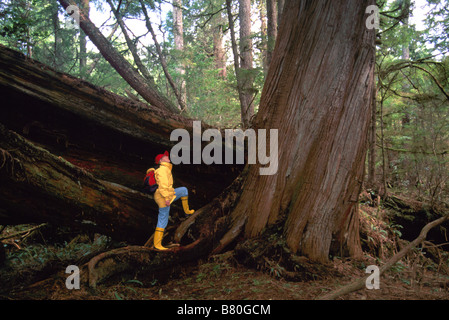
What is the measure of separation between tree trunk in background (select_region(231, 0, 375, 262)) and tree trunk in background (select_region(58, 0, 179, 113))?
14.5 ft

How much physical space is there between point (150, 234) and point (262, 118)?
262 centimetres

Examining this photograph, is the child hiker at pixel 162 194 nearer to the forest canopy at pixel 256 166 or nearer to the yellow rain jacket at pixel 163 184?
the yellow rain jacket at pixel 163 184

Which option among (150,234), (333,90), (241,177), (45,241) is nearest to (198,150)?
(241,177)

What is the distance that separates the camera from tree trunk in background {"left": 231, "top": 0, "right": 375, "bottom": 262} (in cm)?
371

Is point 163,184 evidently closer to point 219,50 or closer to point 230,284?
point 230,284

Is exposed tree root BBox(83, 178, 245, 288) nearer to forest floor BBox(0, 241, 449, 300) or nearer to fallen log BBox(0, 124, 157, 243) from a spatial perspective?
forest floor BBox(0, 241, 449, 300)

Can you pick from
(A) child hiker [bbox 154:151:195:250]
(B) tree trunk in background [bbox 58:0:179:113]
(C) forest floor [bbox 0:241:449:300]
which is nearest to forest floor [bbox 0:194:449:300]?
(C) forest floor [bbox 0:241:449:300]

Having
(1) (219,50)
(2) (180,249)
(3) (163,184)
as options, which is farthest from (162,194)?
(1) (219,50)

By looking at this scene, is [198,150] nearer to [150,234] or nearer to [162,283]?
[150,234]

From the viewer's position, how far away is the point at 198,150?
197 inches

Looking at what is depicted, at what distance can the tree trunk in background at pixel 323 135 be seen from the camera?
3715mm

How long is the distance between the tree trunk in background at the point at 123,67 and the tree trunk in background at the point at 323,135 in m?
4.43

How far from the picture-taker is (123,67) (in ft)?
25.1
